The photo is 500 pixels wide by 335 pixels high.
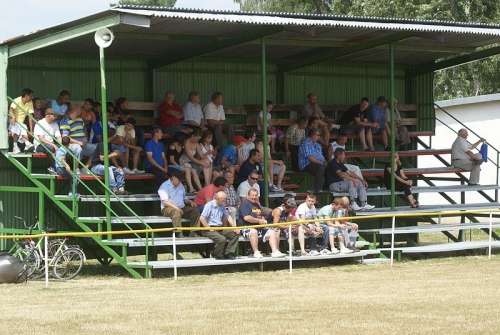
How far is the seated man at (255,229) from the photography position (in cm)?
2028

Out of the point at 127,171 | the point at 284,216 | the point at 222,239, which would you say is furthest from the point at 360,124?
the point at 222,239

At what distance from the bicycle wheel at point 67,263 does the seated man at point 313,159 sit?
5.73 metres

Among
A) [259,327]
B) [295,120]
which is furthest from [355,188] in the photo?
[259,327]

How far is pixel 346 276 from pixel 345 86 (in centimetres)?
847

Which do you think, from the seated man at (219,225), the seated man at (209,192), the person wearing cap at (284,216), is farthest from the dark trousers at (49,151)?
the person wearing cap at (284,216)

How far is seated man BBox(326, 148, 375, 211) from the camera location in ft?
75.7

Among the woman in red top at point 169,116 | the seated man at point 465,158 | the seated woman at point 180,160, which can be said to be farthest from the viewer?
the seated man at point 465,158

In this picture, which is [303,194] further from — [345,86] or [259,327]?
[259,327]

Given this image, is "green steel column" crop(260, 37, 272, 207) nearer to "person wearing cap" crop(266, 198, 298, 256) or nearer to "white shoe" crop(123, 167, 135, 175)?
"person wearing cap" crop(266, 198, 298, 256)

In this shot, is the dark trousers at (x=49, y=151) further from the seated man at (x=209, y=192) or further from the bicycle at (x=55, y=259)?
the seated man at (x=209, y=192)

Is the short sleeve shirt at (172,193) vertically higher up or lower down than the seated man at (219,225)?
higher up

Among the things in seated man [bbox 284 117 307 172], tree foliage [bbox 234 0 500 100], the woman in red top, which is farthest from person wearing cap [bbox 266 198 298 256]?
tree foliage [bbox 234 0 500 100]

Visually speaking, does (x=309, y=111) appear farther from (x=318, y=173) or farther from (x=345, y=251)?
(x=345, y=251)

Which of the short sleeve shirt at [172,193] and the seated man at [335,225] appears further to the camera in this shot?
the seated man at [335,225]
